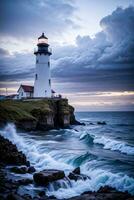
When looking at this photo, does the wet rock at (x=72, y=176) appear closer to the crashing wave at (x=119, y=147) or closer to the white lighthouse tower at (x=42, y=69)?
the crashing wave at (x=119, y=147)

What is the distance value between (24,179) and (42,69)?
24282 mm

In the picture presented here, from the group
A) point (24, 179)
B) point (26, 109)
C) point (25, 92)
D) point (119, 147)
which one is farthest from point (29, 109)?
point (24, 179)

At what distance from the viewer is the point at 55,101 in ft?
108

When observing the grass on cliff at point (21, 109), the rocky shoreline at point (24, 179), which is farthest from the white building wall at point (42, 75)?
the rocky shoreline at point (24, 179)

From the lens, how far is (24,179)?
9.60 m

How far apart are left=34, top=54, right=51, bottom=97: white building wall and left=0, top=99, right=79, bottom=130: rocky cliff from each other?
1.79m

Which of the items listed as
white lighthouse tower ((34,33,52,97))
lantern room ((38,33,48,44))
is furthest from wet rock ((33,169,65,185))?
lantern room ((38,33,48,44))

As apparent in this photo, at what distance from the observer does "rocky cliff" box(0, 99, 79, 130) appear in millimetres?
24595

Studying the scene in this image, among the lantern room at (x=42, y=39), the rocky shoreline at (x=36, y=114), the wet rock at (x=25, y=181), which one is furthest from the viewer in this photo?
the lantern room at (x=42, y=39)

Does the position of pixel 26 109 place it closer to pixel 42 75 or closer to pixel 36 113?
pixel 36 113

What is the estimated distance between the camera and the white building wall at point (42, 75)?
32.9m

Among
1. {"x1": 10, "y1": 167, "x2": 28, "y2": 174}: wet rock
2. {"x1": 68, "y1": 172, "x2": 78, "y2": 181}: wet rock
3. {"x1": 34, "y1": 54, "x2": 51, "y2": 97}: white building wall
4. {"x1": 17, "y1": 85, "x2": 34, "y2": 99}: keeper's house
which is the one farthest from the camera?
{"x1": 17, "y1": 85, "x2": 34, "y2": 99}: keeper's house

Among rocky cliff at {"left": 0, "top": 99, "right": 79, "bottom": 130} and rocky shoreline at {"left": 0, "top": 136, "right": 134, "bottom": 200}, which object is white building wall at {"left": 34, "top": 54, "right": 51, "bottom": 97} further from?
rocky shoreline at {"left": 0, "top": 136, "right": 134, "bottom": 200}

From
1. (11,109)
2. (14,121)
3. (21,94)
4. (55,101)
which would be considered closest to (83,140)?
(14,121)
